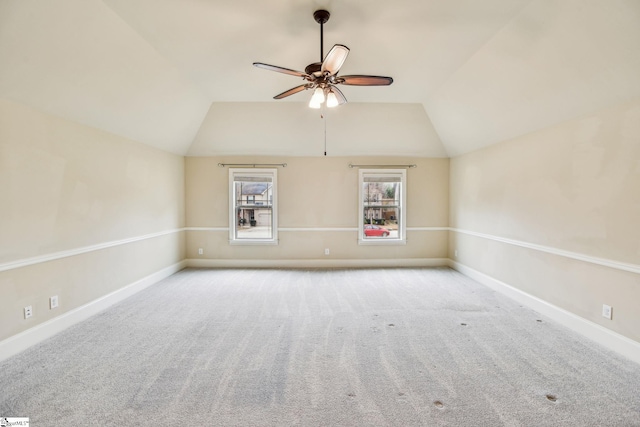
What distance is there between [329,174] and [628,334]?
4.50 metres

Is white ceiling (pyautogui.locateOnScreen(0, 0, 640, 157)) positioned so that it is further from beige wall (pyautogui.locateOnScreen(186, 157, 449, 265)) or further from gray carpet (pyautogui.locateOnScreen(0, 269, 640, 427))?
gray carpet (pyautogui.locateOnScreen(0, 269, 640, 427))

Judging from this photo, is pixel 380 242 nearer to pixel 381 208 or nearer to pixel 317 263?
pixel 381 208

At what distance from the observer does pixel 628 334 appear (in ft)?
8.10

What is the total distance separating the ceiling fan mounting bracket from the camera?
7.97 feet

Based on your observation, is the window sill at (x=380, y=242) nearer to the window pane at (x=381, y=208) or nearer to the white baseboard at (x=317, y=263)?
the window pane at (x=381, y=208)

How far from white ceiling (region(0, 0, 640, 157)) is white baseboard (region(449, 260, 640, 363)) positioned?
6.92 ft

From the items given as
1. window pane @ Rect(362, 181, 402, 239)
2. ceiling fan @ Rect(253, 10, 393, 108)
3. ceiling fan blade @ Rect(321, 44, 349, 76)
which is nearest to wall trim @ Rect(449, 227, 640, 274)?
window pane @ Rect(362, 181, 402, 239)

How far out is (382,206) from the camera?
585cm

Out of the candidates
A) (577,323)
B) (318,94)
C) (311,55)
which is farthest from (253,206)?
(577,323)

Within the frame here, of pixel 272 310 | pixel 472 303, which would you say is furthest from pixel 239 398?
pixel 472 303

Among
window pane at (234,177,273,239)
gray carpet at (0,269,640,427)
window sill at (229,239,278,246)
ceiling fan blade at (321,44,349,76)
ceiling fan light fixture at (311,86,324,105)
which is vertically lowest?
gray carpet at (0,269,640,427)

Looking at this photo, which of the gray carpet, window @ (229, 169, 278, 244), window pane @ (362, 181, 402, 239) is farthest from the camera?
window pane @ (362, 181, 402, 239)

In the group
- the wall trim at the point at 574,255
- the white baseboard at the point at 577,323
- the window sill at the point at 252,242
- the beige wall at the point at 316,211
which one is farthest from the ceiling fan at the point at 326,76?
the window sill at the point at 252,242

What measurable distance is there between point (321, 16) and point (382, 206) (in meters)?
3.95
